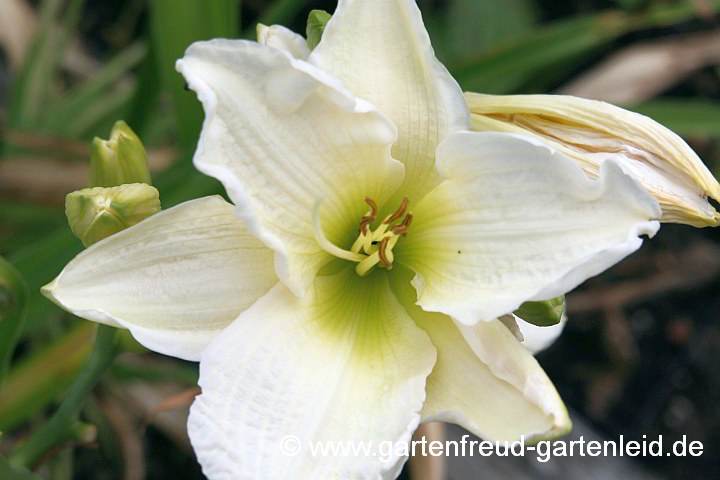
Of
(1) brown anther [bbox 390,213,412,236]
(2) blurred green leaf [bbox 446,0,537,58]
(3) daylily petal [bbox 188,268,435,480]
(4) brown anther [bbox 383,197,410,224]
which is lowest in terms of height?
(2) blurred green leaf [bbox 446,0,537,58]

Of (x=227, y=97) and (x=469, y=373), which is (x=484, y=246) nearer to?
(x=469, y=373)

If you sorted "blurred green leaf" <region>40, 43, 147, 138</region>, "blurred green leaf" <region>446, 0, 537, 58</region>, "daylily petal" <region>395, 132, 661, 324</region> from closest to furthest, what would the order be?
"daylily petal" <region>395, 132, 661, 324</region>
"blurred green leaf" <region>40, 43, 147, 138</region>
"blurred green leaf" <region>446, 0, 537, 58</region>

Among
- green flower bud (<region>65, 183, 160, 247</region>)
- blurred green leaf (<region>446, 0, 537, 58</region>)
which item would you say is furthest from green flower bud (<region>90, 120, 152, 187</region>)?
blurred green leaf (<region>446, 0, 537, 58</region>)

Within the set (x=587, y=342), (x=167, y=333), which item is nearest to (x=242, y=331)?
(x=167, y=333)

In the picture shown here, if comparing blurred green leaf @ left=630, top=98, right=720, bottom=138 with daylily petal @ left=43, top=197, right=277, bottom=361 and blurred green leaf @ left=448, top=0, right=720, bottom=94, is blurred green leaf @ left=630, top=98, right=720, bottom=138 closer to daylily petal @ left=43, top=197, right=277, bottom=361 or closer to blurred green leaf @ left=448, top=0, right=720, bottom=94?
blurred green leaf @ left=448, top=0, right=720, bottom=94

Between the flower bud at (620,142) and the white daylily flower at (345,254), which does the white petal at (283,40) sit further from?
the flower bud at (620,142)

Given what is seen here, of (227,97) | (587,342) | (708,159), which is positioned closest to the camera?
(227,97)
